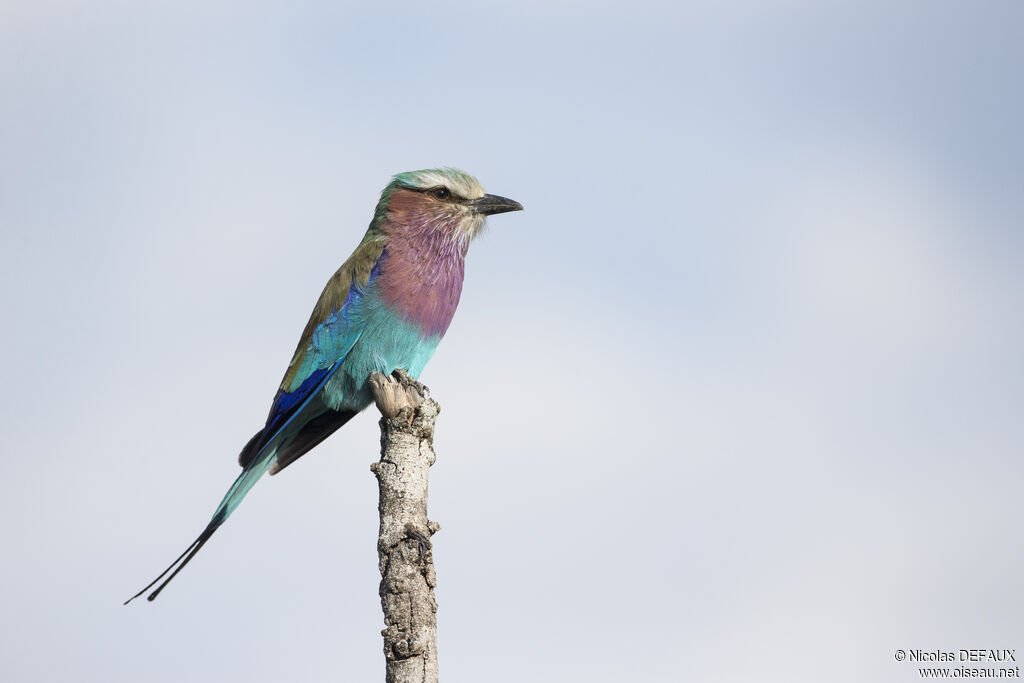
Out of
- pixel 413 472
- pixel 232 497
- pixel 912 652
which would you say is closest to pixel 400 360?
pixel 232 497

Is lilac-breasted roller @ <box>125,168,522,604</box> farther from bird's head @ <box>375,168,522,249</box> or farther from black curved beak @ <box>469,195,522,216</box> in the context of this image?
black curved beak @ <box>469,195,522,216</box>

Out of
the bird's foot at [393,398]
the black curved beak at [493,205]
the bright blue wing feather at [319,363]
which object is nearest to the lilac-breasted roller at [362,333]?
the bright blue wing feather at [319,363]

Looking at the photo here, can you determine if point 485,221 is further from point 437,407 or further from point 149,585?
point 149,585

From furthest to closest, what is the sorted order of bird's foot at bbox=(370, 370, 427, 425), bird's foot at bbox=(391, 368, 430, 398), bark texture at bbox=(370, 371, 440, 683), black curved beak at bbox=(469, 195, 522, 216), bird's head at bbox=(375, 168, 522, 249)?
black curved beak at bbox=(469, 195, 522, 216)
bird's head at bbox=(375, 168, 522, 249)
bird's foot at bbox=(391, 368, 430, 398)
bird's foot at bbox=(370, 370, 427, 425)
bark texture at bbox=(370, 371, 440, 683)

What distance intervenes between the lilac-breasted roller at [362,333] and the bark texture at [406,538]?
52.4 inches

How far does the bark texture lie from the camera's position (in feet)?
12.2

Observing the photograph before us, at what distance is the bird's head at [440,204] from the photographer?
6242 millimetres

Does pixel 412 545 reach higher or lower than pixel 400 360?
lower

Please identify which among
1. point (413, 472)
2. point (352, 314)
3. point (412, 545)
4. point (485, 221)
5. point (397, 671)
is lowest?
point (397, 671)

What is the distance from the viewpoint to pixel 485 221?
6492 mm

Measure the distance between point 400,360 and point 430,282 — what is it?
0.49 metres

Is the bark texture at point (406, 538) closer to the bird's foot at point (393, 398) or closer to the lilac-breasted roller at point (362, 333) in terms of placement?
the bird's foot at point (393, 398)

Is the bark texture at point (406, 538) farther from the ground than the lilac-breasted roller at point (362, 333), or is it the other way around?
the lilac-breasted roller at point (362, 333)

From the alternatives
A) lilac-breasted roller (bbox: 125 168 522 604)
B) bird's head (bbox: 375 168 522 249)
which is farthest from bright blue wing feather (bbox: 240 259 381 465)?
bird's head (bbox: 375 168 522 249)
